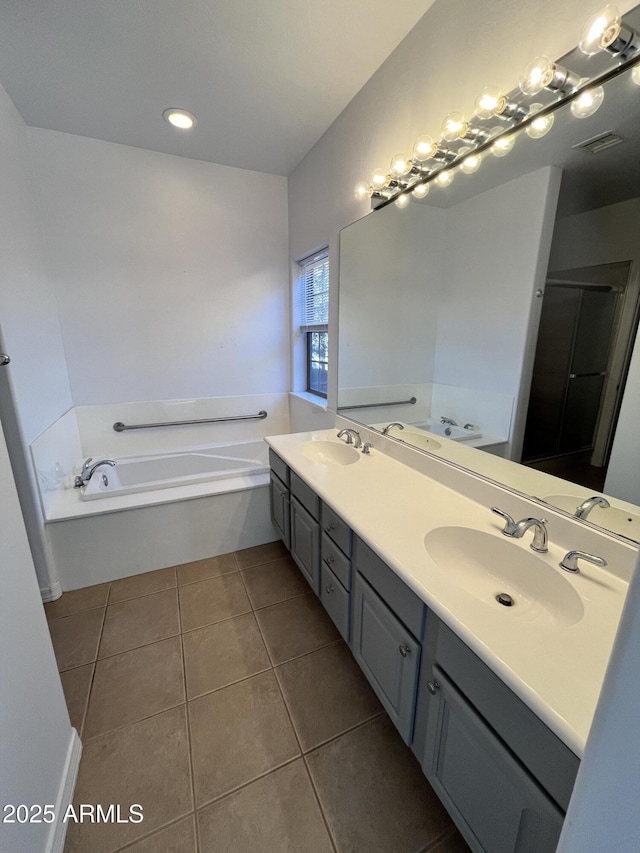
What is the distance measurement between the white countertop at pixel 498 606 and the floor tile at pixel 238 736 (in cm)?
83

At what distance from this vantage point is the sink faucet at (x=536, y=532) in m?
0.99

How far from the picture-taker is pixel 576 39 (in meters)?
0.92

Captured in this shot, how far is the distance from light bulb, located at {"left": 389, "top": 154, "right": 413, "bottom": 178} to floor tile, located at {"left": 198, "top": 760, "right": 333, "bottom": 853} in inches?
92.0

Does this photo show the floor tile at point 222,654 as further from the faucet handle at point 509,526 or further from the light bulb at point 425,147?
the light bulb at point 425,147

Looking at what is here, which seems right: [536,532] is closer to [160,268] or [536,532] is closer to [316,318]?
[316,318]

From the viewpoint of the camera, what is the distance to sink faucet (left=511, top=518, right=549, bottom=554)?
994 millimetres

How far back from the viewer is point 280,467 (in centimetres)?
196

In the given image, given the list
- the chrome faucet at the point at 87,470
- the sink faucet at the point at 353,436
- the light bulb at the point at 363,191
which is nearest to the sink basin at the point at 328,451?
the sink faucet at the point at 353,436

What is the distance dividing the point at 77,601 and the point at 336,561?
59.8 inches

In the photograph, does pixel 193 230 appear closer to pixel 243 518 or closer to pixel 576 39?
pixel 243 518

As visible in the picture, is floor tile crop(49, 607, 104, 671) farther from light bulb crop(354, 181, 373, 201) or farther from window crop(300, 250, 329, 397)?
light bulb crop(354, 181, 373, 201)

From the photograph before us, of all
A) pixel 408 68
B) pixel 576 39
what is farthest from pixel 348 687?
pixel 408 68

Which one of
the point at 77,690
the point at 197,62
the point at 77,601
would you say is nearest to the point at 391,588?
the point at 77,690

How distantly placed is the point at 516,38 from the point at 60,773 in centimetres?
261
